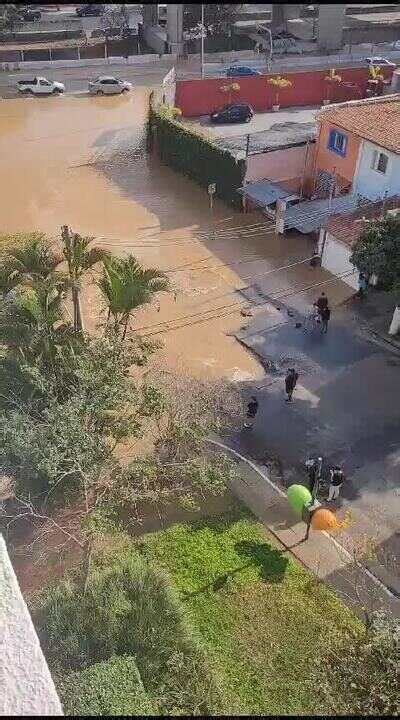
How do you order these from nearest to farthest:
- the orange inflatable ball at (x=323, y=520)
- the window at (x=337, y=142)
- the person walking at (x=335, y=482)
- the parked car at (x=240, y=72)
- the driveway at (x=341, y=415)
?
the orange inflatable ball at (x=323, y=520), the person walking at (x=335, y=482), the driveway at (x=341, y=415), the window at (x=337, y=142), the parked car at (x=240, y=72)

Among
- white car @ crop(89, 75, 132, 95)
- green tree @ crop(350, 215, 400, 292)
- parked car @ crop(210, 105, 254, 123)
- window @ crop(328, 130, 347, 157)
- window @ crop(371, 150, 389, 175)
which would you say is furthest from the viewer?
white car @ crop(89, 75, 132, 95)

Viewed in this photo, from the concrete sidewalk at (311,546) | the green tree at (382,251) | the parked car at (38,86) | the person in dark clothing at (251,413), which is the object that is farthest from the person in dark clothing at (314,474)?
the parked car at (38,86)

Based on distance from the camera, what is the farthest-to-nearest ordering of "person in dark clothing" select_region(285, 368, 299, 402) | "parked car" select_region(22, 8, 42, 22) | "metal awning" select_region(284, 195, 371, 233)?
1. "parked car" select_region(22, 8, 42, 22)
2. "metal awning" select_region(284, 195, 371, 233)
3. "person in dark clothing" select_region(285, 368, 299, 402)

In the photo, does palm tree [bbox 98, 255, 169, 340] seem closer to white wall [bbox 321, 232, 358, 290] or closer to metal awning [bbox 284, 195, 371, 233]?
white wall [bbox 321, 232, 358, 290]

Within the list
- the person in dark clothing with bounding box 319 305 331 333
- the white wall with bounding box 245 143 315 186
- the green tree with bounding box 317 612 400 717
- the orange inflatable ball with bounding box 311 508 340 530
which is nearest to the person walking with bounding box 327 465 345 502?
the orange inflatable ball with bounding box 311 508 340 530

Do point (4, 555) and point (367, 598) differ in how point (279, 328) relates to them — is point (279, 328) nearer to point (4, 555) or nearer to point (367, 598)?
point (367, 598)

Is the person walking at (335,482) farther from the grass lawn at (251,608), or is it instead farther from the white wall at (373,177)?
the white wall at (373,177)

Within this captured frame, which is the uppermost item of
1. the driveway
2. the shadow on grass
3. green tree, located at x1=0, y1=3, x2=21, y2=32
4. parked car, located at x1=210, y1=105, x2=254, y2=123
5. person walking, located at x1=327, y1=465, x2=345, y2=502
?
green tree, located at x1=0, y1=3, x2=21, y2=32
